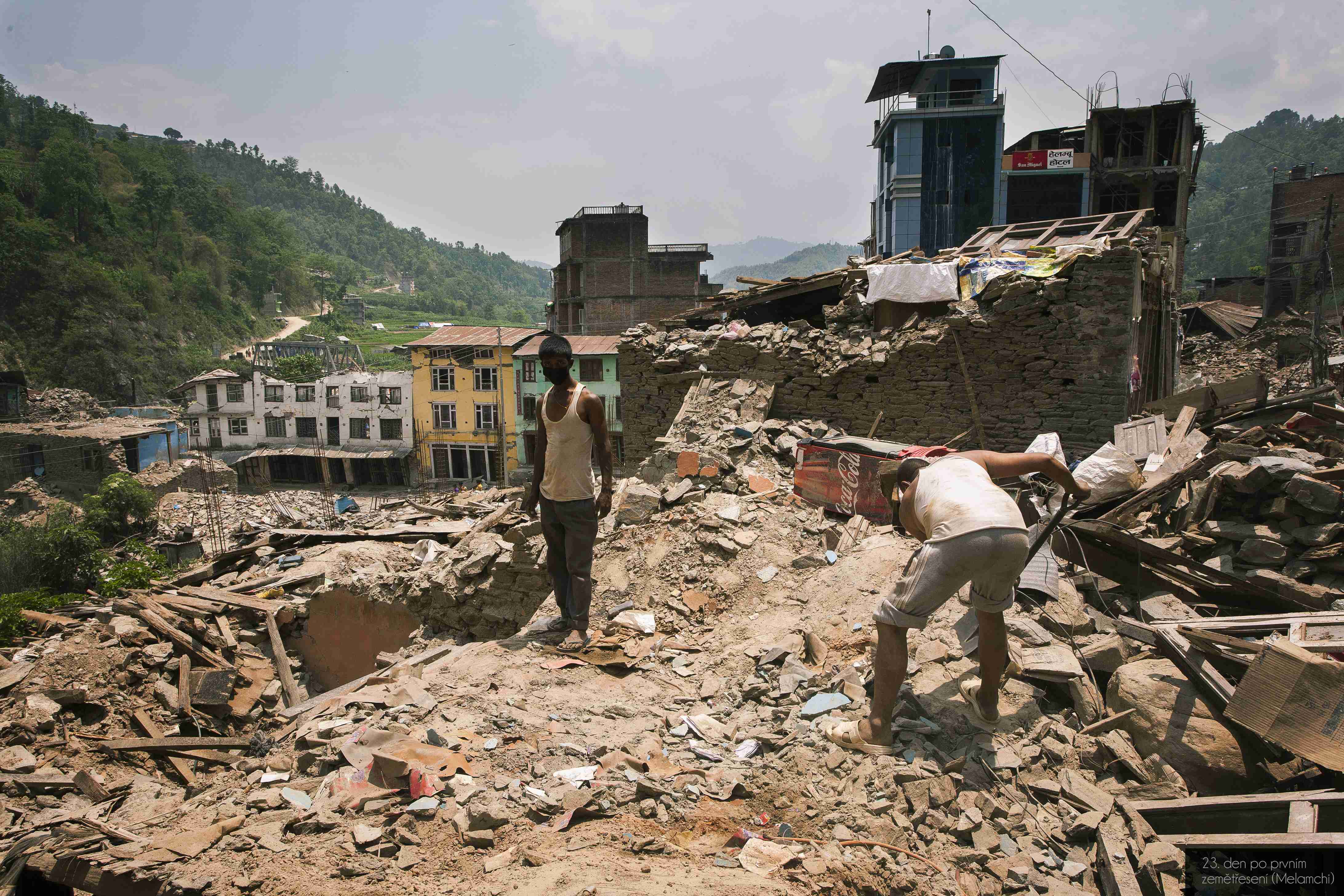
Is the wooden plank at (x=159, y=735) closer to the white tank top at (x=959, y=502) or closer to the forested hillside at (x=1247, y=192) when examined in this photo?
the white tank top at (x=959, y=502)

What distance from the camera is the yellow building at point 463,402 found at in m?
34.3

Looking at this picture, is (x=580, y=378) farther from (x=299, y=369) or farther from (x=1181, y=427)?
(x=1181, y=427)

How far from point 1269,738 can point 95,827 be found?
16.7 feet

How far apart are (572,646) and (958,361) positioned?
5.60 m

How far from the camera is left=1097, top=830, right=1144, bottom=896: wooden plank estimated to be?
2.38 metres

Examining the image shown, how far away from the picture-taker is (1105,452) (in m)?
5.96

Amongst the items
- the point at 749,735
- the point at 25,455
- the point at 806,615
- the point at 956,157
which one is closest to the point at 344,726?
the point at 749,735

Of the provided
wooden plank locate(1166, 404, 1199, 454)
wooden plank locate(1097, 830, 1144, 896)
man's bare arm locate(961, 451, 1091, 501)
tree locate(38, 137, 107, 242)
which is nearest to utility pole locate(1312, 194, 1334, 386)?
wooden plank locate(1166, 404, 1199, 454)

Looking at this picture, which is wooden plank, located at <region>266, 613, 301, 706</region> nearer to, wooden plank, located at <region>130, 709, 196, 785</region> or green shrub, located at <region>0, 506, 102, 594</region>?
wooden plank, located at <region>130, 709, 196, 785</region>

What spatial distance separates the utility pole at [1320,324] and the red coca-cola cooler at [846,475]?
1137 centimetres

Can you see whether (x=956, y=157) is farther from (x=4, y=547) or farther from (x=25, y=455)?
(x=25, y=455)

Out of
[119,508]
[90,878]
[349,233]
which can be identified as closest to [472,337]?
[119,508]

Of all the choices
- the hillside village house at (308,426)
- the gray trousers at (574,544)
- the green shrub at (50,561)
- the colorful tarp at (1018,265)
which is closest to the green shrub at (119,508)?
the green shrub at (50,561)

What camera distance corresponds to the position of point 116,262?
172ft
